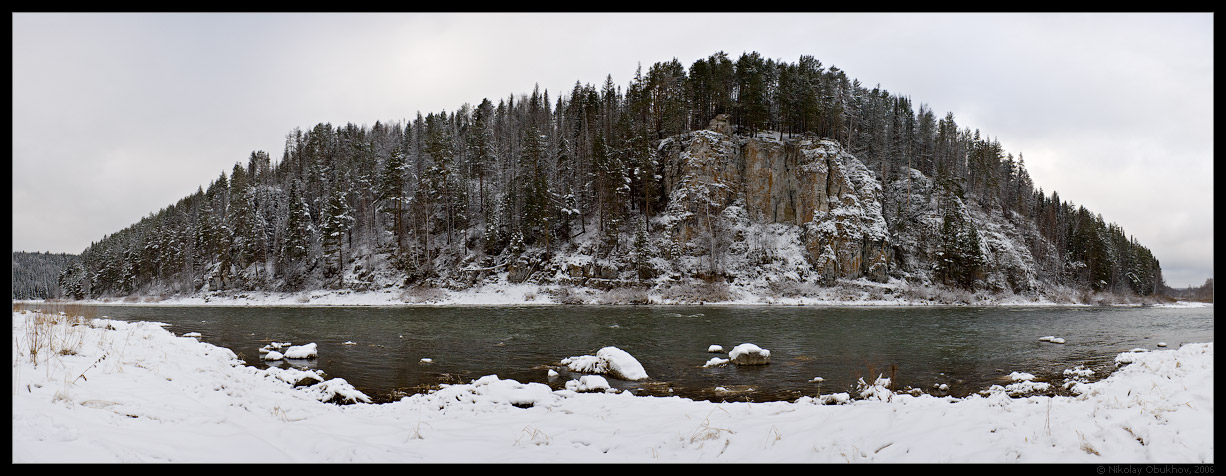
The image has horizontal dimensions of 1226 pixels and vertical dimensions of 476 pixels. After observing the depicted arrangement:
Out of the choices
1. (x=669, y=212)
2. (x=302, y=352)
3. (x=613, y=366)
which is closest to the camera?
(x=613, y=366)

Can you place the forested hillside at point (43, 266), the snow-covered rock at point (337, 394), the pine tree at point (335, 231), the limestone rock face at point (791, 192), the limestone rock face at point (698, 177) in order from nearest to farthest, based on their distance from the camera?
1. the snow-covered rock at point (337, 394)
2. the limestone rock face at point (791, 192)
3. the limestone rock face at point (698, 177)
4. the pine tree at point (335, 231)
5. the forested hillside at point (43, 266)

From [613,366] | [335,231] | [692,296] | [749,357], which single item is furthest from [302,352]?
[335,231]

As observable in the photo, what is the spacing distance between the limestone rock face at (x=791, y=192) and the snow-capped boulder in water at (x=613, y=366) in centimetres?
4248

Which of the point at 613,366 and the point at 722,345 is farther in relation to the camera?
the point at 722,345

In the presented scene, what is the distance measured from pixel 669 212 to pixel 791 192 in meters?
15.4

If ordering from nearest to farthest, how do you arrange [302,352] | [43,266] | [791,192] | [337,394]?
[337,394], [302,352], [791,192], [43,266]

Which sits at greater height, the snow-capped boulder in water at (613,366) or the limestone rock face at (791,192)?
the limestone rock face at (791,192)

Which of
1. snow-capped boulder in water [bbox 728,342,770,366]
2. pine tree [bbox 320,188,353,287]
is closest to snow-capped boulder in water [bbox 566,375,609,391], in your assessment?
snow-capped boulder in water [bbox 728,342,770,366]

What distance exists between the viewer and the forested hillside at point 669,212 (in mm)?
53812

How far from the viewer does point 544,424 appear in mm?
7242

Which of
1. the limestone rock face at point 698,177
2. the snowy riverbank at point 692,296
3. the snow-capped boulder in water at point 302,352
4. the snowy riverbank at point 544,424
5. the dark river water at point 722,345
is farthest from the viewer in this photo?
the limestone rock face at point 698,177

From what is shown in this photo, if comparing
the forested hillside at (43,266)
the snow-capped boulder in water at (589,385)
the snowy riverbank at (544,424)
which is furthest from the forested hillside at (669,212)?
the snowy riverbank at (544,424)

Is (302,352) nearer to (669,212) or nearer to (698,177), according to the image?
(669,212)

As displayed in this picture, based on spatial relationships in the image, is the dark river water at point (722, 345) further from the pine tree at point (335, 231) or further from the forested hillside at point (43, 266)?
the forested hillside at point (43, 266)
